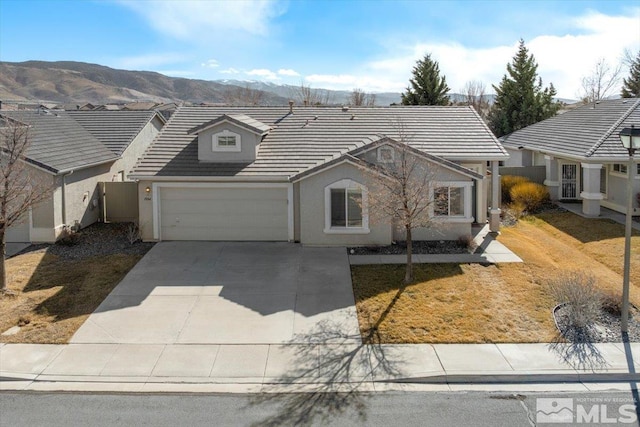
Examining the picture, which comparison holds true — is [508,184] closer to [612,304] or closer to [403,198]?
[403,198]

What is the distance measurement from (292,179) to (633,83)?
4573 centimetres

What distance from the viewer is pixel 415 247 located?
57.1ft

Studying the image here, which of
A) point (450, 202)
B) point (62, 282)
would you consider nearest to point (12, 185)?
point (62, 282)

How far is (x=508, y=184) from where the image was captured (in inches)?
985

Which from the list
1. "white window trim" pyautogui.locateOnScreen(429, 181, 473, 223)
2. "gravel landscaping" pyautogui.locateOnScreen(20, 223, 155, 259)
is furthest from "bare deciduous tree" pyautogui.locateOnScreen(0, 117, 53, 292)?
"white window trim" pyautogui.locateOnScreen(429, 181, 473, 223)

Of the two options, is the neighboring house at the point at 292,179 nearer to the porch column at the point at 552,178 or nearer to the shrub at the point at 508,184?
the shrub at the point at 508,184

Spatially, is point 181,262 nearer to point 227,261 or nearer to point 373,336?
point 227,261

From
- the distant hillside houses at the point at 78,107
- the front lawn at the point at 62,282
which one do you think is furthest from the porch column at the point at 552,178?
the distant hillside houses at the point at 78,107

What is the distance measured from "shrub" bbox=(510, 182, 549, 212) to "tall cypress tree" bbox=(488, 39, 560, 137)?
21019 millimetres

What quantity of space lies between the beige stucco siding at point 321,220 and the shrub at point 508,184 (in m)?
9.76

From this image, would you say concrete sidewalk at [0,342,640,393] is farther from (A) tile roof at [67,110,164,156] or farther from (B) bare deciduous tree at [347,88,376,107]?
(B) bare deciduous tree at [347,88,376,107]

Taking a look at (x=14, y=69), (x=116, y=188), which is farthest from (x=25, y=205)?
(x=14, y=69)

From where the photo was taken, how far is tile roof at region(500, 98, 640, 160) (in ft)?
72.9

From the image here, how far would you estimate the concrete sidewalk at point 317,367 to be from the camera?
9.45 metres
